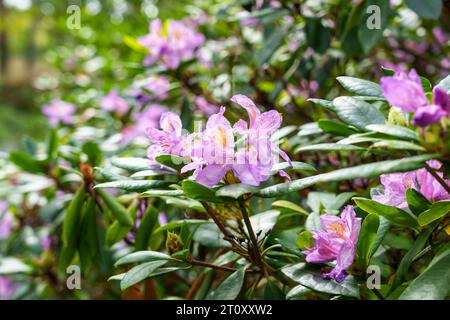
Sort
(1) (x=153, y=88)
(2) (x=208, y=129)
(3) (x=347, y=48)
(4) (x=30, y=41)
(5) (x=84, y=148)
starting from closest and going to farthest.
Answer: (2) (x=208, y=129) → (5) (x=84, y=148) → (3) (x=347, y=48) → (1) (x=153, y=88) → (4) (x=30, y=41)

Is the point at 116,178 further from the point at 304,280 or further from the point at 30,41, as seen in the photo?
the point at 30,41

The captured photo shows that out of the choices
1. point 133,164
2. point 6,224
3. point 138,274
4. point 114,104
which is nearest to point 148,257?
point 138,274

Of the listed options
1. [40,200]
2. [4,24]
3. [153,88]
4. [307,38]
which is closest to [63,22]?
[40,200]

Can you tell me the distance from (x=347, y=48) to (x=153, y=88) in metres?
0.64

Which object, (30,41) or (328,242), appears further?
(30,41)

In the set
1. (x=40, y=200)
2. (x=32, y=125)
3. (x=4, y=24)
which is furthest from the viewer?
(x=4, y=24)

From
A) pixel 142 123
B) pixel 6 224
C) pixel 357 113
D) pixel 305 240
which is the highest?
pixel 357 113

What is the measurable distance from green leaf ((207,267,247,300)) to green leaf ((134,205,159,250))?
31 cm

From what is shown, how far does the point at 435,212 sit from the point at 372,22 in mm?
754

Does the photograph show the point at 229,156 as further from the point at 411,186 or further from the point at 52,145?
the point at 52,145

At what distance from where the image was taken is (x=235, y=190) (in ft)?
2.49

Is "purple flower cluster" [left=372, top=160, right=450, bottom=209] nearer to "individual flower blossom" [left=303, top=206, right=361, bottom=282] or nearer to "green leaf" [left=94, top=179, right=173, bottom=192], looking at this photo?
"individual flower blossom" [left=303, top=206, right=361, bottom=282]

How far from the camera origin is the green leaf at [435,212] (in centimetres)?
76
